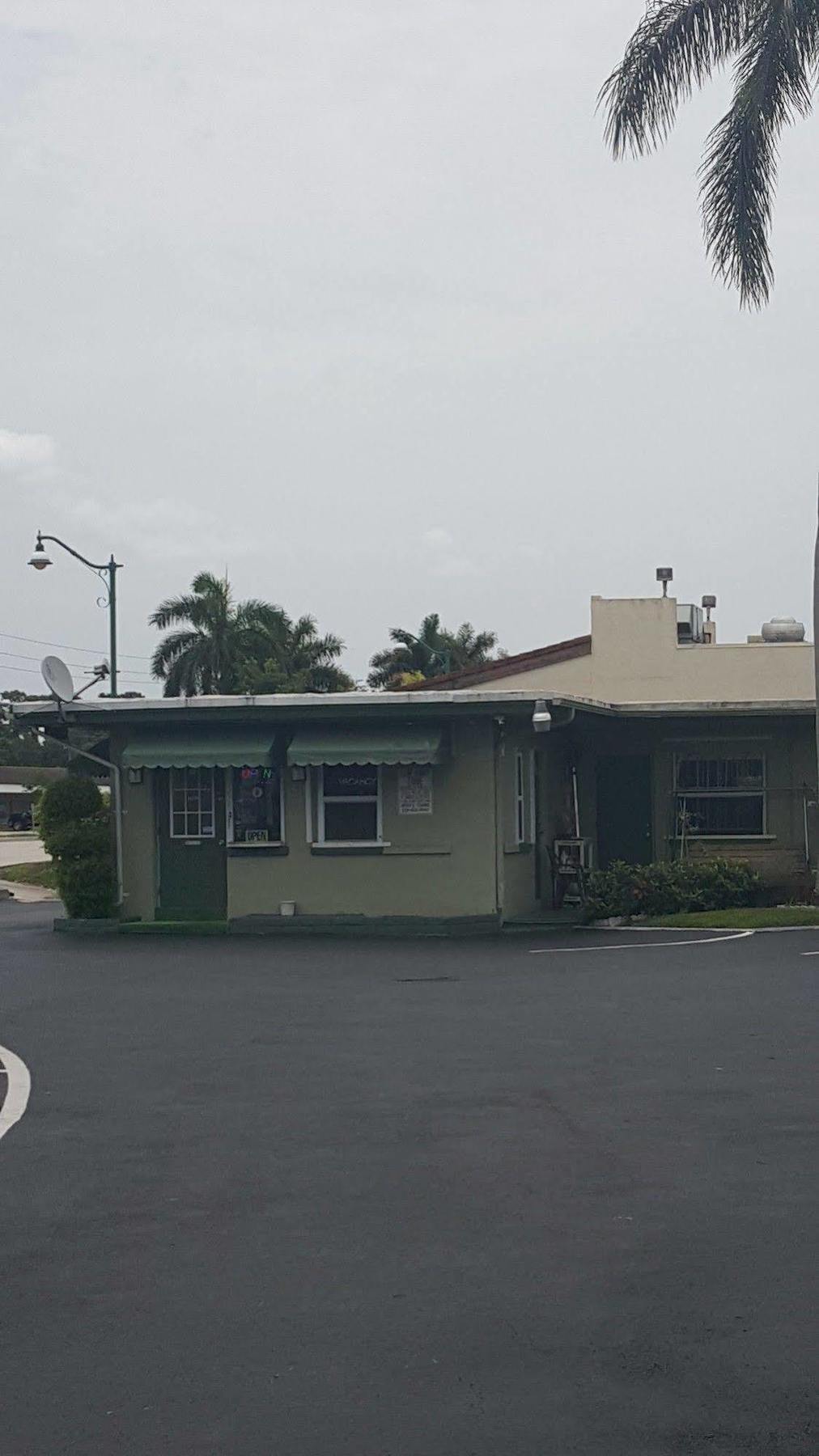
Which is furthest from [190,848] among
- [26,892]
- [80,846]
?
[26,892]

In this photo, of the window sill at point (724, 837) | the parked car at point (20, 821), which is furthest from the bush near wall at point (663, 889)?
the parked car at point (20, 821)

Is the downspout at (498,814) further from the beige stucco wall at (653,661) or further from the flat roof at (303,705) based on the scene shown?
the beige stucco wall at (653,661)

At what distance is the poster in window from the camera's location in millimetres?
22125

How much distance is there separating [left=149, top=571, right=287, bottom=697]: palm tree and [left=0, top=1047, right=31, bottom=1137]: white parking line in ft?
160

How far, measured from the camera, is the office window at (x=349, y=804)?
2238cm

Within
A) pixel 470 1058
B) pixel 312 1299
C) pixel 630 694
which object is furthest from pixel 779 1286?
pixel 630 694

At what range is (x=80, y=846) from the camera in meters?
22.8

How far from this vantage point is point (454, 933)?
21.7 metres

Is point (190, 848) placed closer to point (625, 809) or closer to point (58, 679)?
point (58, 679)

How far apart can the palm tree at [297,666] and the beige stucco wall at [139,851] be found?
114ft

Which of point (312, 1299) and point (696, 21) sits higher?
point (696, 21)

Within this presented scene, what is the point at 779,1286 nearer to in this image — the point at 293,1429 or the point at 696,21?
the point at 293,1429

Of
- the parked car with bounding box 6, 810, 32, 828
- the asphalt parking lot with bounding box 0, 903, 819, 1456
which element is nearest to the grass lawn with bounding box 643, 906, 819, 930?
the asphalt parking lot with bounding box 0, 903, 819, 1456

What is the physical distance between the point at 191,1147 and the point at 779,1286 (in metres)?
3.56
